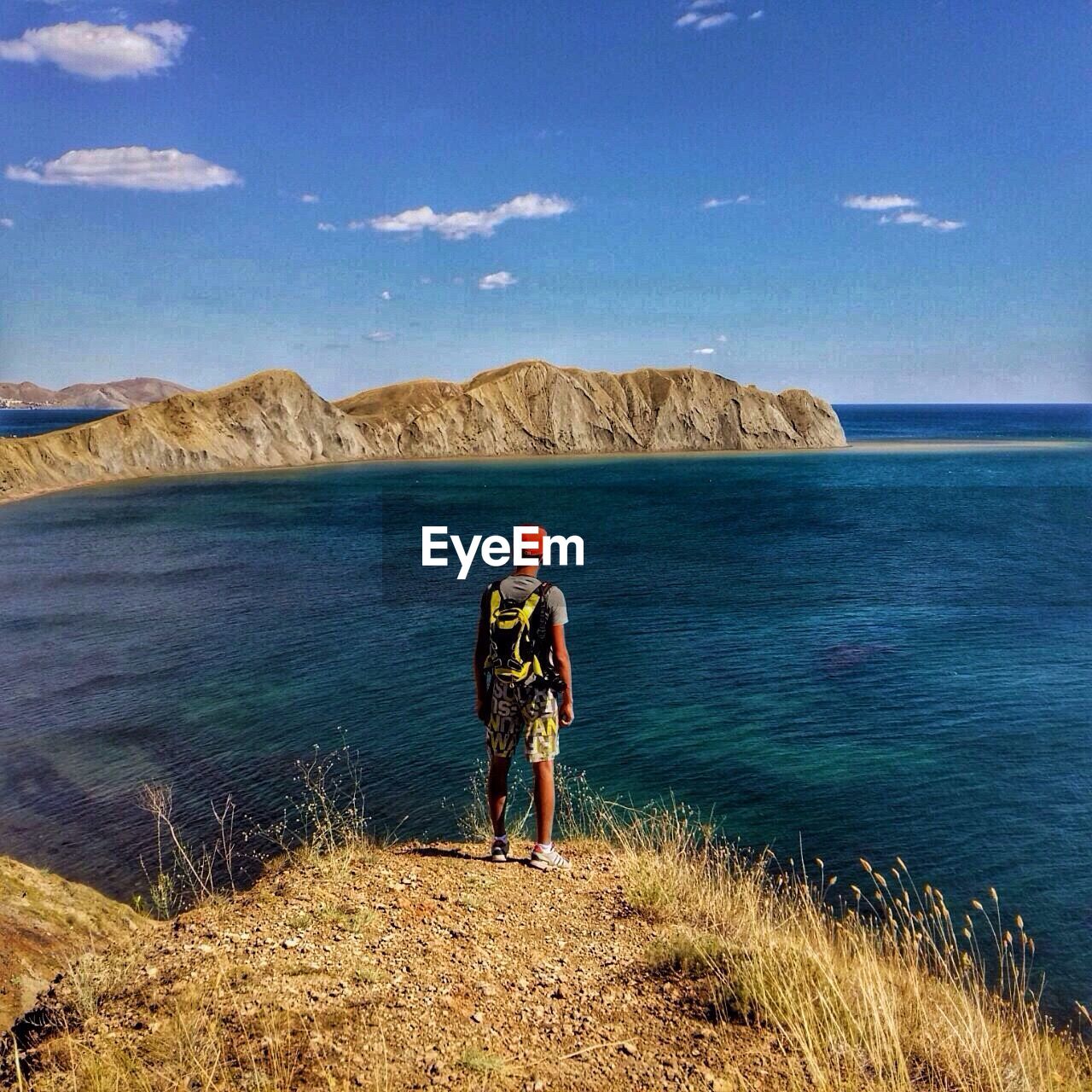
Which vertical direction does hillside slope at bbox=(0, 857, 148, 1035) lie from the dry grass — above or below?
below

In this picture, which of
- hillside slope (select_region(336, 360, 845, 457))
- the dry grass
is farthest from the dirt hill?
hillside slope (select_region(336, 360, 845, 457))

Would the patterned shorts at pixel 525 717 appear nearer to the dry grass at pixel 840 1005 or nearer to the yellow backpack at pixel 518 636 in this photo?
the yellow backpack at pixel 518 636

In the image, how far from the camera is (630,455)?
133m

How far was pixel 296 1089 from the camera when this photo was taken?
4.45m

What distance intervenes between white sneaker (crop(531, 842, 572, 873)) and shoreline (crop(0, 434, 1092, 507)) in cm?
7470

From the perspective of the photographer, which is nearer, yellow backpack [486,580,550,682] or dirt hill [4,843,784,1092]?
dirt hill [4,843,784,1092]

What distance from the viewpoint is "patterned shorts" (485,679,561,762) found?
718cm

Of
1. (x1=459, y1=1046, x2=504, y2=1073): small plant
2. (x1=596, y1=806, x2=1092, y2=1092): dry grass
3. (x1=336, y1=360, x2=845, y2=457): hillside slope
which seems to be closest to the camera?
(x1=459, y1=1046, x2=504, y2=1073): small plant

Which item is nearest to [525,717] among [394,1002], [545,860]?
[545,860]

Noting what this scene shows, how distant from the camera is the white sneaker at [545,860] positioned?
303 inches

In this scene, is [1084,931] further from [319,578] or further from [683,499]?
[683,499]

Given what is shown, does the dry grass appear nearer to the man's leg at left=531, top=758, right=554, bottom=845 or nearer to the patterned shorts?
the man's leg at left=531, top=758, right=554, bottom=845

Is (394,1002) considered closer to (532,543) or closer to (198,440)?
(532,543)

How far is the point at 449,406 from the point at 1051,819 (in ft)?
397
